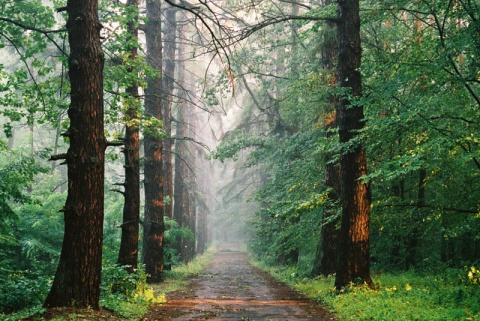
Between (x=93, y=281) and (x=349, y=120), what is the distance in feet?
21.7

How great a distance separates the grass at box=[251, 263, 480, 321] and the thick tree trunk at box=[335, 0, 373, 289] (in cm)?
58

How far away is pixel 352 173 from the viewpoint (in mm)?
9602

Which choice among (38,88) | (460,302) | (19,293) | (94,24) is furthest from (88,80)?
(460,302)

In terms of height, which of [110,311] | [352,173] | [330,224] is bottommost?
[110,311]

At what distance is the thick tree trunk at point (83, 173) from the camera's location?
6377mm

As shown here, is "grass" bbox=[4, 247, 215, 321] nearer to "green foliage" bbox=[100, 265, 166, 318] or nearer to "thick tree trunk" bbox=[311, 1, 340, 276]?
"green foliage" bbox=[100, 265, 166, 318]

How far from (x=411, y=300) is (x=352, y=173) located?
312 centimetres

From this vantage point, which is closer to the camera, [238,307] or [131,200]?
[238,307]

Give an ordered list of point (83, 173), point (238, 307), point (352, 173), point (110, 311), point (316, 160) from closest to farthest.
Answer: point (83, 173), point (110, 311), point (238, 307), point (352, 173), point (316, 160)

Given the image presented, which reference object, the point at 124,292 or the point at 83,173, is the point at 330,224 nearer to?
the point at 124,292

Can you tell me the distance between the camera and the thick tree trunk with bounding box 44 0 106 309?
6.38m

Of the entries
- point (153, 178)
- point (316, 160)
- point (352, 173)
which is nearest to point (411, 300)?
point (352, 173)

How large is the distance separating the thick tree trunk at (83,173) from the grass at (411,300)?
4.46 meters

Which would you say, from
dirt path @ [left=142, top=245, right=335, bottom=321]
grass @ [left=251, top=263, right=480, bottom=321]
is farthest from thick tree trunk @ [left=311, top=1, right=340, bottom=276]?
grass @ [left=251, top=263, right=480, bottom=321]
